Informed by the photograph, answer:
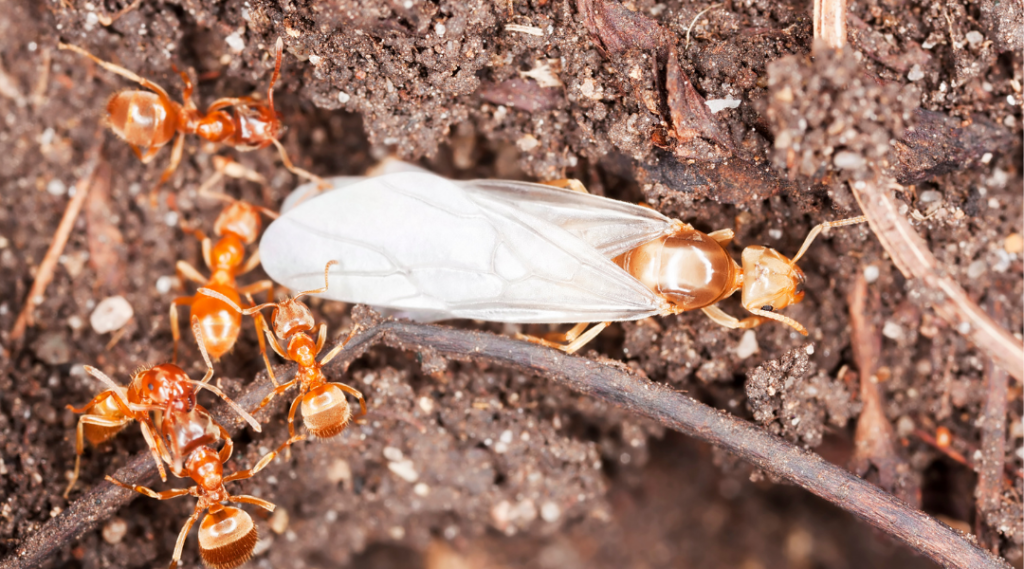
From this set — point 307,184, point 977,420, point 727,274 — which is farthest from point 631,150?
point 977,420

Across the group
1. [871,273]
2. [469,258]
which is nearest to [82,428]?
[469,258]

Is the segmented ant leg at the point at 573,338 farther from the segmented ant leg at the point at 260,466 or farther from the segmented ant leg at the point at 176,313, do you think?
the segmented ant leg at the point at 176,313

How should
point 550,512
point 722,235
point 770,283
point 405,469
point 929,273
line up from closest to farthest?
point 929,273 → point 770,283 → point 722,235 → point 405,469 → point 550,512

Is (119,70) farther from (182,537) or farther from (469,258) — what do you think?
(182,537)

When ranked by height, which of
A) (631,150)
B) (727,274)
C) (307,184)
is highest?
(631,150)

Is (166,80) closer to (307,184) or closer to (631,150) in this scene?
(307,184)
